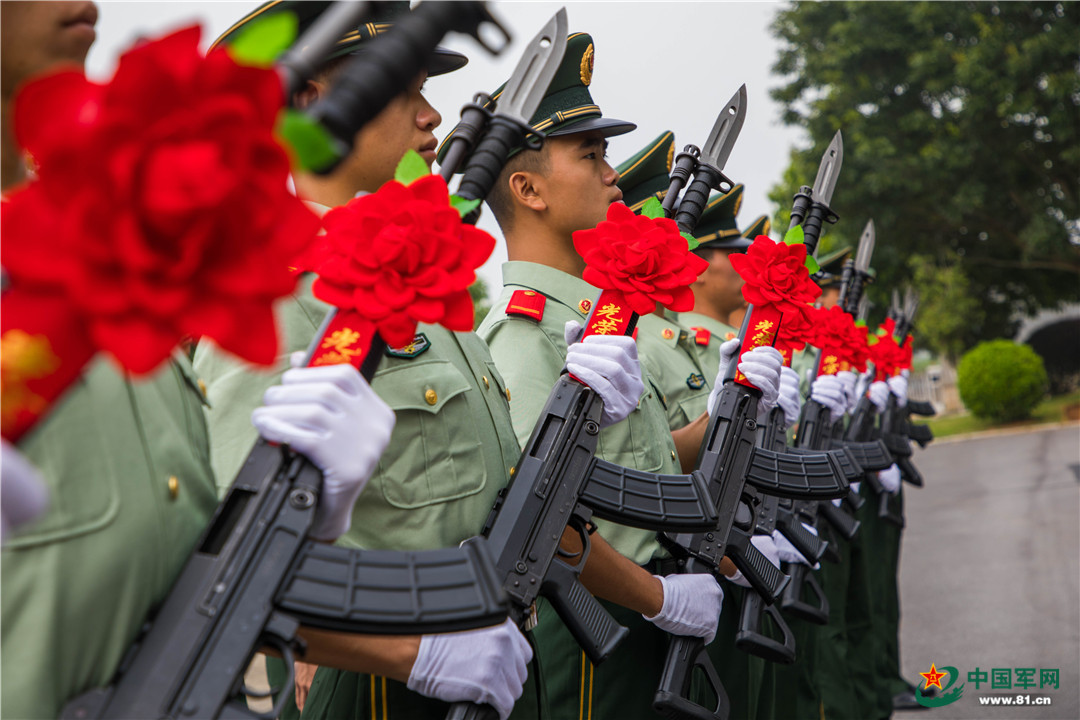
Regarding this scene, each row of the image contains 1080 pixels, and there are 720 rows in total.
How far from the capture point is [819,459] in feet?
11.8

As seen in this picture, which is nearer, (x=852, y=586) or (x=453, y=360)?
(x=453, y=360)

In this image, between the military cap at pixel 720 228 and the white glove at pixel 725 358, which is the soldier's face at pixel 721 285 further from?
the white glove at pixel 725 358

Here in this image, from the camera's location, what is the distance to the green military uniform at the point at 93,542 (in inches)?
46.8

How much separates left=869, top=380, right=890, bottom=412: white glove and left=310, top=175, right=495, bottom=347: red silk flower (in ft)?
17.7

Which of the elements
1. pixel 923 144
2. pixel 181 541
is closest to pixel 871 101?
pixel 923 144

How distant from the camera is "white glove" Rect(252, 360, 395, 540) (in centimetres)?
140

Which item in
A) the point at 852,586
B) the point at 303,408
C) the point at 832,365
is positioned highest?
the point at 832,365

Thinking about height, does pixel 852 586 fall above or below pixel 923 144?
below

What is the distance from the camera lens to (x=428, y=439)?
1.90 m

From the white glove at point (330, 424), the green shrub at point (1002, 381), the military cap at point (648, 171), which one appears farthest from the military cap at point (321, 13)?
the green shrub at point (1002, 381)

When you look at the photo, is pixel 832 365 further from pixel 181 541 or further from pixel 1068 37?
pixel 1068 37

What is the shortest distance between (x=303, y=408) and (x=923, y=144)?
19.2m

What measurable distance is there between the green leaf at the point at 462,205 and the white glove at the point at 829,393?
363 cm

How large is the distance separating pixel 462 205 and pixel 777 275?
1697 mm
